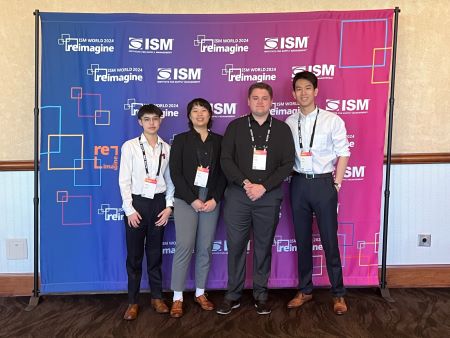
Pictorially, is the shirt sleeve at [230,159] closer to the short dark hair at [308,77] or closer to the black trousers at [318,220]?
the black trousers at [318,220]

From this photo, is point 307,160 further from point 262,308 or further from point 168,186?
point 262,308

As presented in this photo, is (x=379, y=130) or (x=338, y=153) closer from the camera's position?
(x=338, y=153)

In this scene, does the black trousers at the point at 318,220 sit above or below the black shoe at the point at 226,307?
above

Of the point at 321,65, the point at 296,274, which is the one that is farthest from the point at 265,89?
the point at 296,274

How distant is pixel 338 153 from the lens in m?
2.99

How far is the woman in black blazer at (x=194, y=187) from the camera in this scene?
2.94 meters

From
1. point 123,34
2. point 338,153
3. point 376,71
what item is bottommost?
point 338,153

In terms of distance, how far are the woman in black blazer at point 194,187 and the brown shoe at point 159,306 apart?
0.22 ft

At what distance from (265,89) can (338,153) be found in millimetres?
705

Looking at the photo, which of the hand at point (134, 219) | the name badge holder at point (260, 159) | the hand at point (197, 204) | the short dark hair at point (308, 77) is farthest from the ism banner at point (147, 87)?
the hand at point (197, 204)

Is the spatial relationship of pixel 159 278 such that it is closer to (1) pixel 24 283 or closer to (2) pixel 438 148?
(1) pixel 24 283

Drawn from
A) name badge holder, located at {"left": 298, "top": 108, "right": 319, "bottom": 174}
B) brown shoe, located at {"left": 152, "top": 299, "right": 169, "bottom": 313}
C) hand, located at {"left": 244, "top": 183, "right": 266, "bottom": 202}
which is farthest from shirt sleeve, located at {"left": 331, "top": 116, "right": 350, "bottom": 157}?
brown shoe, located at {"left": 152, "top": 299, "right": 169, "bottom": 313}

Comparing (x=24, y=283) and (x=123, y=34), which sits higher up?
(x=123, y=34)

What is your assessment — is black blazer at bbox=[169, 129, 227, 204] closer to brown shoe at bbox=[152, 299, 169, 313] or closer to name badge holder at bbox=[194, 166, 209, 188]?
name badge holder at bbox=[194, 166, 209, 188]
